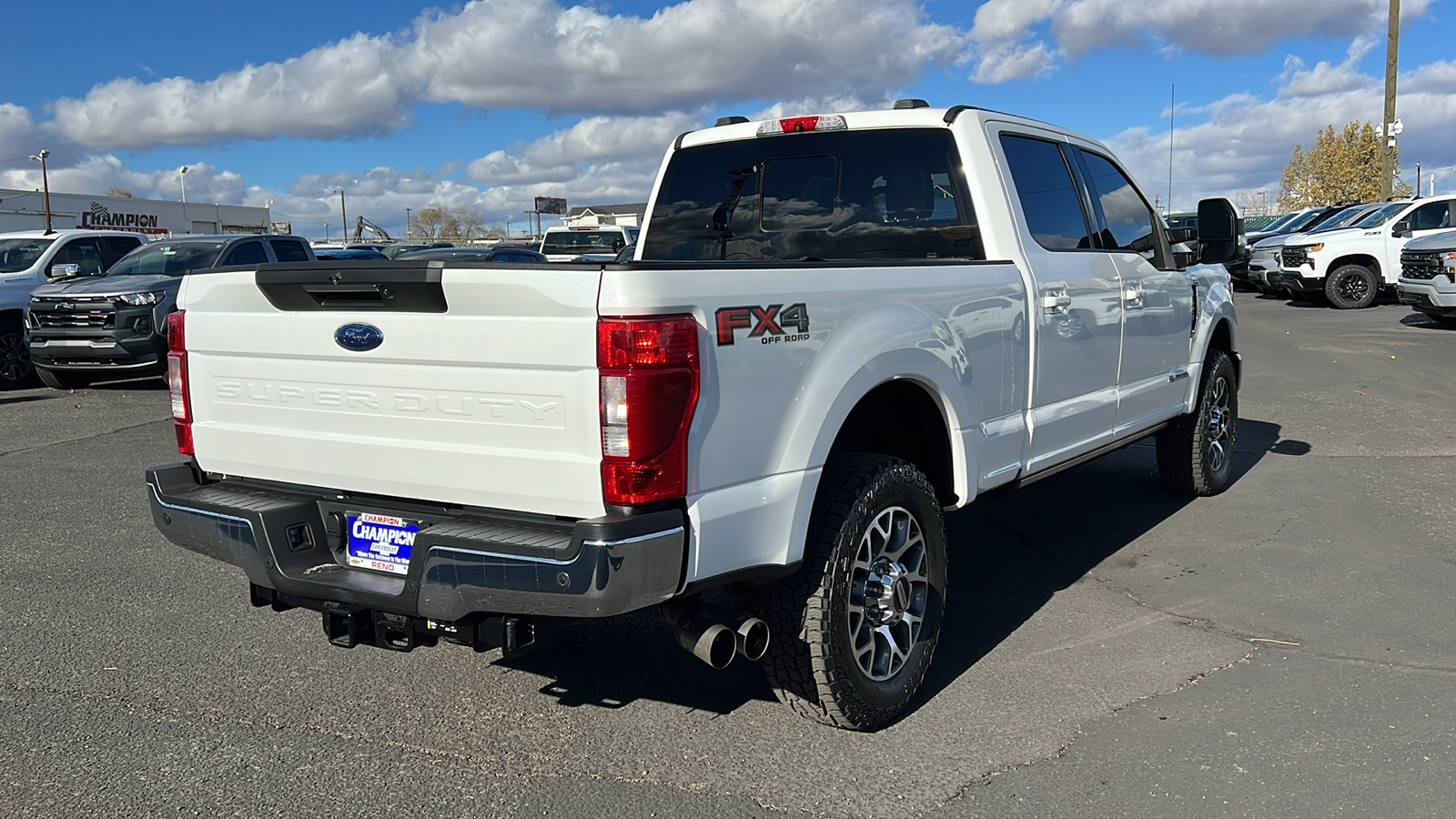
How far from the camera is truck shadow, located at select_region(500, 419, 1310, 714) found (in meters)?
4.12

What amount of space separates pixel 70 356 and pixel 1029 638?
1141 cm

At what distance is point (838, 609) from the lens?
3.50 m

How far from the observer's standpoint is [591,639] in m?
4.60

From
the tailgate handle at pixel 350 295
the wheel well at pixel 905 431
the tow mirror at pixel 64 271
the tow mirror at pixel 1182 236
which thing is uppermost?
the tow mirror at pixel 64 271

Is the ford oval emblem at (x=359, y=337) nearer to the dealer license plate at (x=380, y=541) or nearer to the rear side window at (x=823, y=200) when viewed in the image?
the dealer license plate at (x=380, y=541)

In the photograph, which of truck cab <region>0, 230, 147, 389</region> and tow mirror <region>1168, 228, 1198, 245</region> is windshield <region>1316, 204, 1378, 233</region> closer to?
tow mirror <region>1168, 228, 1198, 245</region>

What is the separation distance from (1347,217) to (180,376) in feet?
74.9

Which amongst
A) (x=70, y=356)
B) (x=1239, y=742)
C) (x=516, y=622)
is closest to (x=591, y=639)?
(x=516, y=622)

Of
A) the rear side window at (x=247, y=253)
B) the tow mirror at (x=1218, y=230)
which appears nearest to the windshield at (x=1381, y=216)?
the tow mirror at (x=1218, y=230)

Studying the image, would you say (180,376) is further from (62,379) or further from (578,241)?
(578,241)

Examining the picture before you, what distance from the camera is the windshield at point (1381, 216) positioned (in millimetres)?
19667

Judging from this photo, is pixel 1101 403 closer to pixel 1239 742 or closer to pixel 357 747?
pixel 1239 742

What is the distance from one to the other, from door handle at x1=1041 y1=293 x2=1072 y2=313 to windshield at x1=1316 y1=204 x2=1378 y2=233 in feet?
61.4

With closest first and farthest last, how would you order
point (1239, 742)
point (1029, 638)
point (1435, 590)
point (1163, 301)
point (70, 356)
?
point (1239, 742), point (1029, 638), point (1435, 590), point (1163, 301), point (70, 356)
